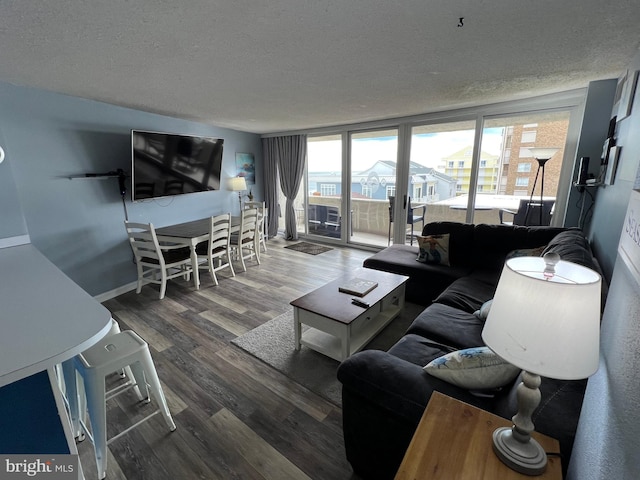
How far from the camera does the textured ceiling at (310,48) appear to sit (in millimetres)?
1368

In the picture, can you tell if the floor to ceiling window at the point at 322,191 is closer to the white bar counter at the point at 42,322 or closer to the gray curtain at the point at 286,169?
the gray curtain at the point at 286,169

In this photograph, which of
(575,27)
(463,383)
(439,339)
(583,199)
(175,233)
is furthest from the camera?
(175,233)

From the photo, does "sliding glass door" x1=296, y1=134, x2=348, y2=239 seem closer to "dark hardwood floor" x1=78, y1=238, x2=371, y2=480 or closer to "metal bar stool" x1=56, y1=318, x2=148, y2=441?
"dark hardwood floor" x1=78, y1=238, x2=371, y2=480

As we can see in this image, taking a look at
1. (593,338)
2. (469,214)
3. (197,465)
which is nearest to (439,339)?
(593,338)

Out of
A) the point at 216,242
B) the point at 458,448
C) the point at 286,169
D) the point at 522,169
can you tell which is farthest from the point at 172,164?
the point at 522,169

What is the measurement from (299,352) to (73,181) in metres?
3.04

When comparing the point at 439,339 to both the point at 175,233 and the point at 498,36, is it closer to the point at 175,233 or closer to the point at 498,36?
the point at 498,36

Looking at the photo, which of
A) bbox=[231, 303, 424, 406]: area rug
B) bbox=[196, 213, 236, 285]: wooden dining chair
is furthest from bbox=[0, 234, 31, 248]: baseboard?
bbox=[231, 303, 424, 406]: area rug

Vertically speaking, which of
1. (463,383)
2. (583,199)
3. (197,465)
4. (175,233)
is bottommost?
(197,465)

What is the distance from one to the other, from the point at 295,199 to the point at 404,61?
4.06 m

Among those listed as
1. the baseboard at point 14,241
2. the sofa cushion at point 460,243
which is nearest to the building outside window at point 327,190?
the sofa cushion at point 460,243

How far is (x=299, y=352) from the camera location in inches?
93.0

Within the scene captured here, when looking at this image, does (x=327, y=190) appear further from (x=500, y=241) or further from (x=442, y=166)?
(x=500, y=241)

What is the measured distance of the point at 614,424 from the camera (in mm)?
609
